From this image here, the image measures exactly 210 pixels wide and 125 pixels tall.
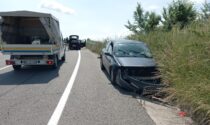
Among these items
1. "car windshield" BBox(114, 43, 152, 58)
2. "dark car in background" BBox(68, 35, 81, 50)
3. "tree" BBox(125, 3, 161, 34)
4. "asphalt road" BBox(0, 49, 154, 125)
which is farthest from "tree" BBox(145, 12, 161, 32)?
"asphalt road" BBox(0, 49, 154, 125)

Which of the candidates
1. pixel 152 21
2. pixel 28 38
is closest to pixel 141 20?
pixel 152 21

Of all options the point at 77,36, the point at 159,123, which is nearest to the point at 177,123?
the point at 159,123

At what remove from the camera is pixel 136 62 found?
32.5 ft

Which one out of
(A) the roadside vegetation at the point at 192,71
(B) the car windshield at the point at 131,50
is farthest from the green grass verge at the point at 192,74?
(B) the car windshield at the point at 131,50

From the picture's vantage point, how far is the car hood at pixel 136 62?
9.71m

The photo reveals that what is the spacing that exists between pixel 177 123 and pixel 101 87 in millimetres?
4161

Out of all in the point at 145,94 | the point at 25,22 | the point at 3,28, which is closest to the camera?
the point at 145,94

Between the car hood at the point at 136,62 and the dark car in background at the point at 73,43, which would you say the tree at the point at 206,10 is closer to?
the car hood at the point at 136,62

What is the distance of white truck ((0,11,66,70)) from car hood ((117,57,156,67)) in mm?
4806

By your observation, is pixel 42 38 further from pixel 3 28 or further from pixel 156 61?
pixel 156 61

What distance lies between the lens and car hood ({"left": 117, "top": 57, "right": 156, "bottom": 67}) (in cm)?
971

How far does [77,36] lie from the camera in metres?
49.7

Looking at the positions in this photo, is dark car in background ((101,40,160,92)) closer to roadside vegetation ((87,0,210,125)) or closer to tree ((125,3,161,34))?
roadside vegetation ((87,0,210,125))

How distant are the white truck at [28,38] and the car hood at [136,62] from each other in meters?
4.81
